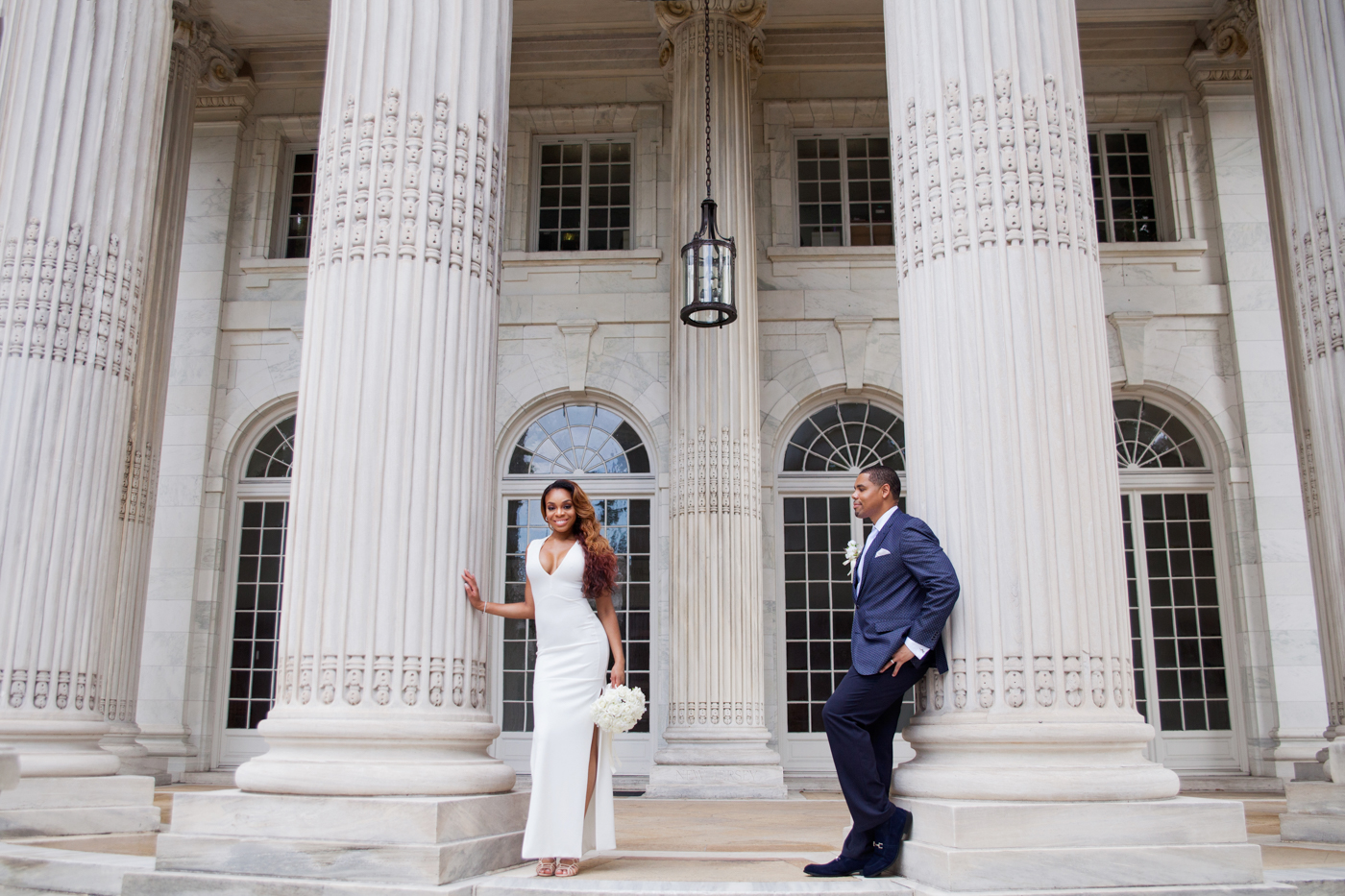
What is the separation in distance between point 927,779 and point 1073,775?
2.19 feet

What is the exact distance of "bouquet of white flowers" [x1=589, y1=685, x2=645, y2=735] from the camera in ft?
17.8

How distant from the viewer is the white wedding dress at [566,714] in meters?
5.33

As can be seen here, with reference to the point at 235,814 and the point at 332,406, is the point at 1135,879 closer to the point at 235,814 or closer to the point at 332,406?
the point at 235,814

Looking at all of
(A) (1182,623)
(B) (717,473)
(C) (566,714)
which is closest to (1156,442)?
(A) (1182,623)

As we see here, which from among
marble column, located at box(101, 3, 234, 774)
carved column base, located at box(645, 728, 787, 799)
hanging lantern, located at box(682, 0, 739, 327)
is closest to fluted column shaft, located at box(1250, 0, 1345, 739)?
hanging lantern, located at box(682, 0, 739, 327)

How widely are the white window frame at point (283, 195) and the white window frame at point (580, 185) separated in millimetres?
3195

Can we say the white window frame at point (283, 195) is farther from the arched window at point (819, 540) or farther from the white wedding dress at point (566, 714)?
the white wedding dress at point (566, 714)

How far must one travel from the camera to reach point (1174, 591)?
14.4m

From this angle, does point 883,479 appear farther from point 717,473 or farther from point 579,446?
point 579,446

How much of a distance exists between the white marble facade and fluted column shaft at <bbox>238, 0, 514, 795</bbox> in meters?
7.44

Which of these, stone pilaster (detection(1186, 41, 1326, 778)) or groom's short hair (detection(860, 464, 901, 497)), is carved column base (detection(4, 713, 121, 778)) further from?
stone pilaster (detection(1186, 41, 1326, 778))

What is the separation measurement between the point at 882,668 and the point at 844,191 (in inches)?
464

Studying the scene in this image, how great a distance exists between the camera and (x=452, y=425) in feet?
19.5

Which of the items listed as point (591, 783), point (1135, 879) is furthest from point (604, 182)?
point (1135, 879)
